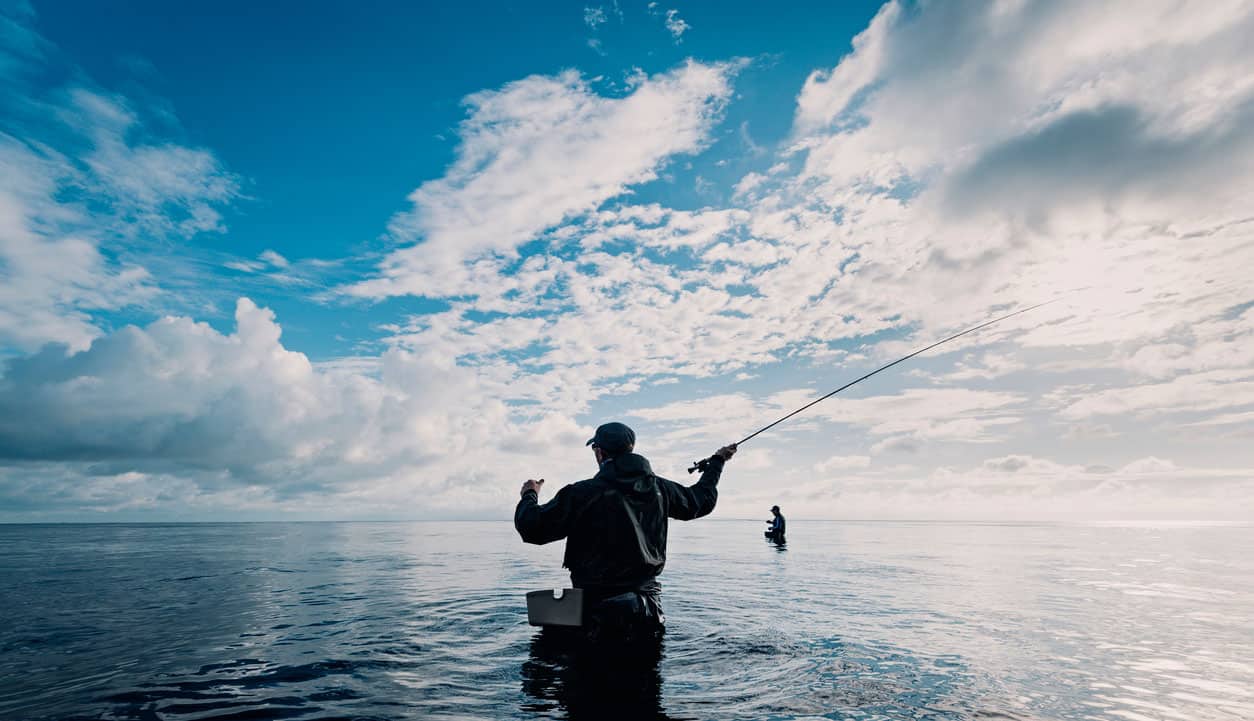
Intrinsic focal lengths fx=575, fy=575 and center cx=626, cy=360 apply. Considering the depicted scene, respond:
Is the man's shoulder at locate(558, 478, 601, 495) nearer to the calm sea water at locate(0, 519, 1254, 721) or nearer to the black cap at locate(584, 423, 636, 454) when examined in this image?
the black cap at locate(584, 423, 636, 454)

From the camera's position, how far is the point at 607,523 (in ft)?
24.7

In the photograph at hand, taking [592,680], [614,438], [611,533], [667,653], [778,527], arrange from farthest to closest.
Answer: [778,527], [667,653], [614,438], [611,533], [592,680]

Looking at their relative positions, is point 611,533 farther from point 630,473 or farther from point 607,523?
point 630,473

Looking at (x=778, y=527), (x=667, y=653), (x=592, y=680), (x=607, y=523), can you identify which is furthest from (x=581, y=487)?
(x=778, y=527)

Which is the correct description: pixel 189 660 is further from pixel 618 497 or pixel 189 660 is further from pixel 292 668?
pixel 618 497

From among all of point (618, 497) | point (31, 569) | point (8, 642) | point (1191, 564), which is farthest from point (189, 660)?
point (1191, 564)

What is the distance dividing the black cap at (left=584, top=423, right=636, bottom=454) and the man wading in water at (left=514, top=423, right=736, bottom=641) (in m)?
0.01

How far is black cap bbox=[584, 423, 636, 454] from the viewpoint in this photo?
7.90 metres

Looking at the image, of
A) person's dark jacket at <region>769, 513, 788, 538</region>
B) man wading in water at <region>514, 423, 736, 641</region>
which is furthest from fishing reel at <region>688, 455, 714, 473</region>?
person's dark jacket at <region>769, 513, 788, 538</region>

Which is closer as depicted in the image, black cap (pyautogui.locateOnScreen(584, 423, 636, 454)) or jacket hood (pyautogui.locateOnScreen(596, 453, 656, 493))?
jacket hood (pyautogui.locateOnScreen(596, 453, 656, 493))

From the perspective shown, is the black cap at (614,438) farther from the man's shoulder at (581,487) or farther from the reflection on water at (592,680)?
the reflection on water at (592,680)

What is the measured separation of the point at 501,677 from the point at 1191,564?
41920 millimetres

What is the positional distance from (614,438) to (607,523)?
3.72 ft

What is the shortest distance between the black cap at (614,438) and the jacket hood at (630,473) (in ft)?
0.69
